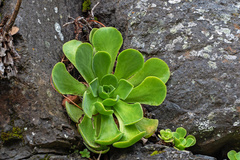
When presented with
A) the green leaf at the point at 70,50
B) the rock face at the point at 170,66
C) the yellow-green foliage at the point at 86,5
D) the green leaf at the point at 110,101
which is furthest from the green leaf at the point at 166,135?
the yellow-green foliage at the point at 86,5

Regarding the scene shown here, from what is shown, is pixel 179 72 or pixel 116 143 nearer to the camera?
pixel 116 143

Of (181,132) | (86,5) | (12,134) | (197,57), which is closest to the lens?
(12,134)

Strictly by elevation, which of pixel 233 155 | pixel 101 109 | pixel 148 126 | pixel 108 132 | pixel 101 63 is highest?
pixel 101 63

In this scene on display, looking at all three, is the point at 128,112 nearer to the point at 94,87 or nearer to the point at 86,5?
the point at 94,87

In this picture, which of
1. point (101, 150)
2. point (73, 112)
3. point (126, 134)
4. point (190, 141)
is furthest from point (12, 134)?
point (190, 141)

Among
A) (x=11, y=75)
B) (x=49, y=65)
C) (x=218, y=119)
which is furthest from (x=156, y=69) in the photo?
(x=11, y=75)

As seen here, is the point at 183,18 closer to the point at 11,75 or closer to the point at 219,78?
the point at 219,78

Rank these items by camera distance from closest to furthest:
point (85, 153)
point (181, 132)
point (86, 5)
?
point (85, 153), point (181, 132), point (86, 5)
